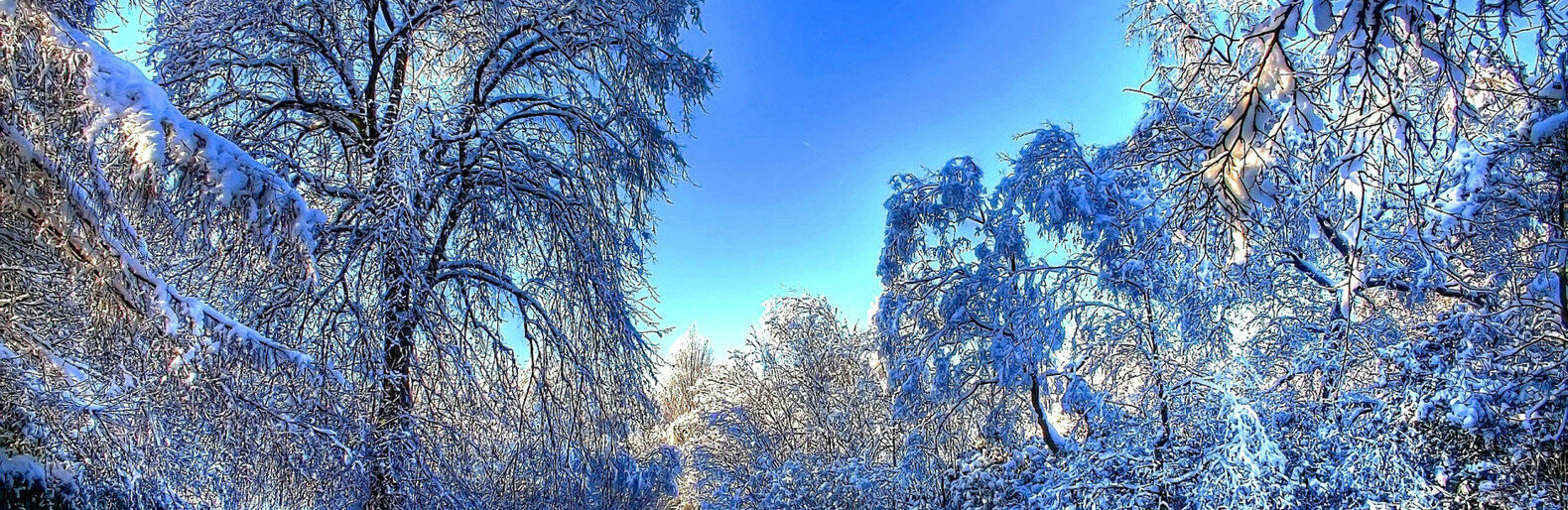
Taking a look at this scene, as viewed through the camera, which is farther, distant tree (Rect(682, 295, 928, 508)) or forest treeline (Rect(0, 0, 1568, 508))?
distant tree (Rect(682, 295, 928, 508))

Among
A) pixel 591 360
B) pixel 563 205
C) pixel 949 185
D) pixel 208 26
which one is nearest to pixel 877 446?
pixel 949 185

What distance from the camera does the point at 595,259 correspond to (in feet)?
15.6

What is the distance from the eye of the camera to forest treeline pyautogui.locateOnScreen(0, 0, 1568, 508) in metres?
2.29

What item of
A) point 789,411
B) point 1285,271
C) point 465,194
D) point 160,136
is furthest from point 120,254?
point 789,411

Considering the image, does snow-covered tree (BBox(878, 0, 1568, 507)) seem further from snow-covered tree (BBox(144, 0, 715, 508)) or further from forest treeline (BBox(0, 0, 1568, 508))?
snow-covered tree (BBox(144, 0, 715, 508))

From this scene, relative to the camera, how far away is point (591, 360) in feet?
16.0

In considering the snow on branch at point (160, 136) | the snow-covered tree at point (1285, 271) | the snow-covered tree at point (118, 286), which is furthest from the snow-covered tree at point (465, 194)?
the snow-covered tree at point (1285, 271)

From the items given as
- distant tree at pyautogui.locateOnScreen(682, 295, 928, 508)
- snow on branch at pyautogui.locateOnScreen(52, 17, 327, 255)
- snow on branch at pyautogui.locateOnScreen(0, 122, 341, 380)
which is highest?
distant tree at pyautogui.locateOnScreen(682, 295, 928, 508)

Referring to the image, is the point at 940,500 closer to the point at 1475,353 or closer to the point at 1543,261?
the point at 1475,353

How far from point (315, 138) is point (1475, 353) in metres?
7.39

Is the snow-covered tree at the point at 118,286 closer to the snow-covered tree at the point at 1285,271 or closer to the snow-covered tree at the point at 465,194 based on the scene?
the snow-covered tree at the point at 465,194

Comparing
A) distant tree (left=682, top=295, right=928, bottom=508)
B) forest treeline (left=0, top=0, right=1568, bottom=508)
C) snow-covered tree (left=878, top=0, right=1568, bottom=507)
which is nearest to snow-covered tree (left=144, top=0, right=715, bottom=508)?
forest treeline (left=0, top=0, right=1568, bottom=508)

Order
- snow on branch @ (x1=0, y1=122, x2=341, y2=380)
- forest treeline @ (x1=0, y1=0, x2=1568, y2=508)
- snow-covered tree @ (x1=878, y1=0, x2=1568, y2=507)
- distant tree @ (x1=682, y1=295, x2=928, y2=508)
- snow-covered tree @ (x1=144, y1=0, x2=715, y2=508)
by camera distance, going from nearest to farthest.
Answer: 1. snow-covered tree @ (x1=878, y1=0, x2=1568, y2=507)
2. forest treeline @ (x1=0, y1=0, x2=1568, y2=508)
3. snow on branch @ (x1=0, y1=122, x2=341, y2=380)
4. snow-covered tree @ (x1=144, y1=0, x2=715, y2=508)
5. distant tree @ (x1=682, y1=295, x2=928, y2=508)

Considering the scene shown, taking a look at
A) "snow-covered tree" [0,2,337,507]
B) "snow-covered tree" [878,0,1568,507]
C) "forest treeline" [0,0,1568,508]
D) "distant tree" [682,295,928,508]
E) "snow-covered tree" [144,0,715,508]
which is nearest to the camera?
"snow-covered tree" [878,0,1568,507]
